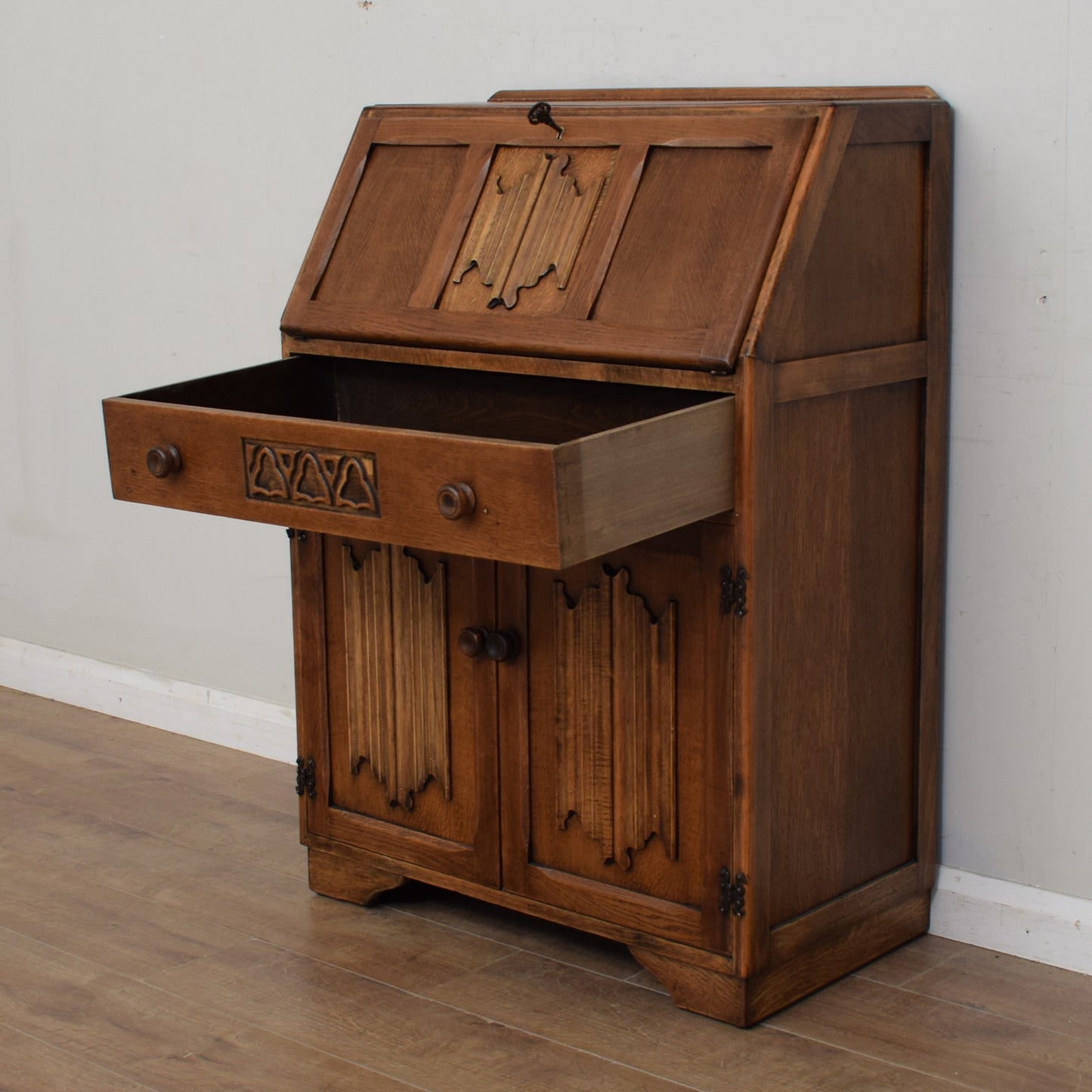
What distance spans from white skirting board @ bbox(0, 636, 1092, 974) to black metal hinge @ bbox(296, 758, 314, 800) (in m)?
0.73

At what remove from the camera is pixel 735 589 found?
2424mm

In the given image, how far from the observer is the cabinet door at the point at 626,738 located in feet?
8.21

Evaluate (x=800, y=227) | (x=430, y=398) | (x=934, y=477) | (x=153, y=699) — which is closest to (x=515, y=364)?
(x=430, y=398)

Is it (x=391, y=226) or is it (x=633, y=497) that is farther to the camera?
(x=391, y=226)

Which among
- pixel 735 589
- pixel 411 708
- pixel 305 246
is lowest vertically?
pixel 411 708

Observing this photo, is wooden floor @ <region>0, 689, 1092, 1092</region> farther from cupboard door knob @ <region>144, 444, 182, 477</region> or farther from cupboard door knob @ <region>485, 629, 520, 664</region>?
cupboard door knob @ <region>144, 444, 182, 477</region>

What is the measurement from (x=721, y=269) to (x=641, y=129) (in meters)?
0.31

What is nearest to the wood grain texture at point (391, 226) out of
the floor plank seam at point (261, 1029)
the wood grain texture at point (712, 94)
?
the wood grain texture at point (712, 94)

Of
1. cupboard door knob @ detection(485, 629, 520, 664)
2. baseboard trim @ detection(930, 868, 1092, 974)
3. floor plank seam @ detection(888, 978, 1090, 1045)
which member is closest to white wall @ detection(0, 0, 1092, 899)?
baseboard trim @ detection(930, 868, 1092, 974)

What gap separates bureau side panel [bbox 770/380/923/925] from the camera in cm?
250

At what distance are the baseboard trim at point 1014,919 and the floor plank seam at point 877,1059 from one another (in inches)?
17.6

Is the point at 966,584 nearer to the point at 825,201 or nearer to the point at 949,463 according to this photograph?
the point at 949,463

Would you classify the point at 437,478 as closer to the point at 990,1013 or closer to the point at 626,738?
the point at 626,738

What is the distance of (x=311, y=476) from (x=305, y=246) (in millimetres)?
1309
